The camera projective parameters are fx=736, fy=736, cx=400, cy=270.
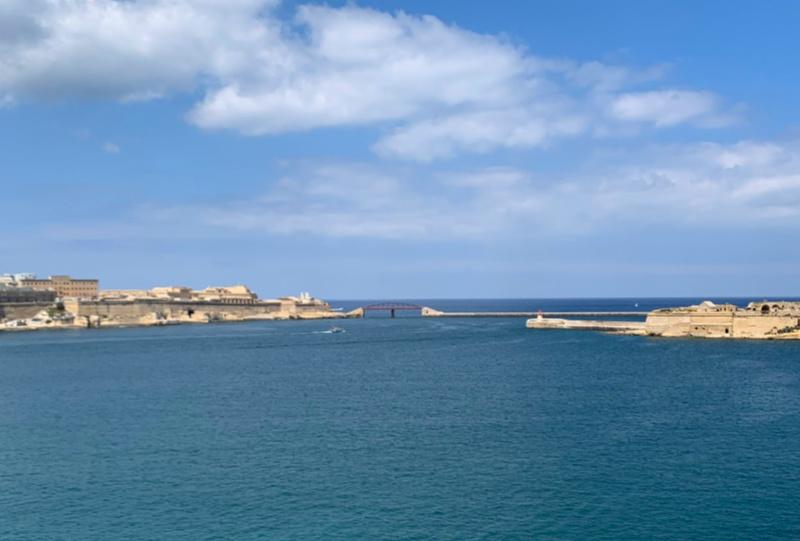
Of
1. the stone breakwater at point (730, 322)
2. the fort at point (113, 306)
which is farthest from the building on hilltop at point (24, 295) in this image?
the stone breakwater at point (730, 322)

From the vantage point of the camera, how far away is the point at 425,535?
21672 millimetres

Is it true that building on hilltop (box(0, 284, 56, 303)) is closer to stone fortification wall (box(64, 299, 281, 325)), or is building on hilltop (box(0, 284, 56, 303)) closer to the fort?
the fort

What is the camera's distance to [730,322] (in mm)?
85250

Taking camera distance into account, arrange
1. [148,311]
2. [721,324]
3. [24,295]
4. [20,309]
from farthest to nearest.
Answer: [148,311]
[24,295]
[20,309]
[721,324]

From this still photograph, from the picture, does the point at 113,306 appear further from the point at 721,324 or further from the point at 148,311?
the point at 721,324

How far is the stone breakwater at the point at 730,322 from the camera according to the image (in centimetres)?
8133

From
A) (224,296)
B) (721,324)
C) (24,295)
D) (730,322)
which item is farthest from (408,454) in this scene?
(224,296)

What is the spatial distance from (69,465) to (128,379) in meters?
28.7

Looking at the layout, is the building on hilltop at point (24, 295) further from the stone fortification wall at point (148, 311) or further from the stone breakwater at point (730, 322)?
the stone breakwater at point (730, 322)

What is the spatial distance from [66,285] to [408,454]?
173354 mm

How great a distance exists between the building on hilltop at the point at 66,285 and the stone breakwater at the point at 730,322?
5519 inches

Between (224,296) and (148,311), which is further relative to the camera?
(224,296)

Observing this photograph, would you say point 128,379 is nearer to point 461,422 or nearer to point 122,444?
point 122,444

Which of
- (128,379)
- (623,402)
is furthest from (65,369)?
(623,402)
